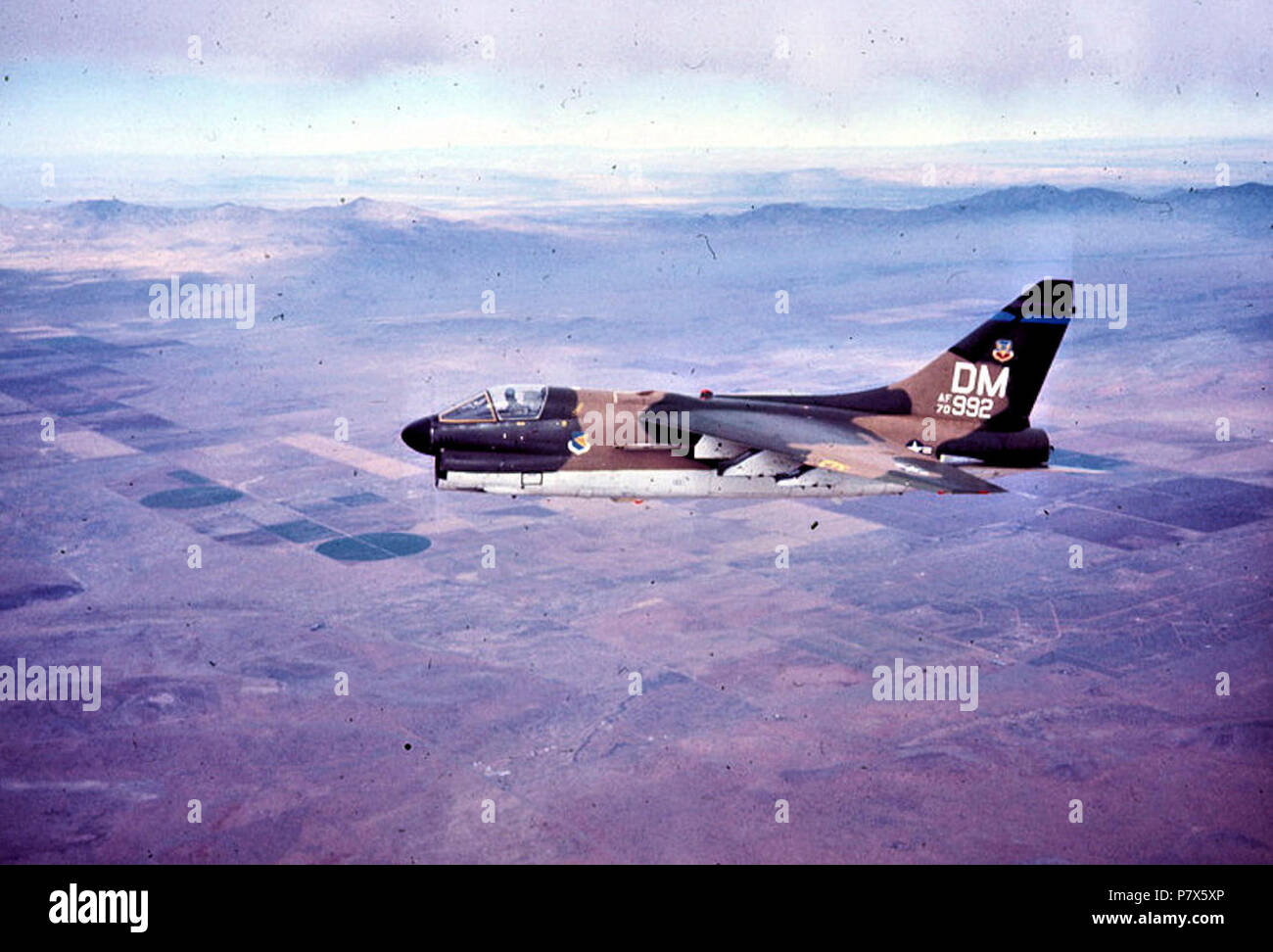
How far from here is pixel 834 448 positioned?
3073 centimetres

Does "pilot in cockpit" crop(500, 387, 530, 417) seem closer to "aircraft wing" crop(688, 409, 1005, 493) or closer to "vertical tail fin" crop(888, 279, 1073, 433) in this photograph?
"aircraft wing" crop(688, 409, 1005, 493)

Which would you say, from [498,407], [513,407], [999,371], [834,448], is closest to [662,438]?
[513,407]

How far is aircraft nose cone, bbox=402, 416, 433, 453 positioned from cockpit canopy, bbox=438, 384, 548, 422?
0.42 metres

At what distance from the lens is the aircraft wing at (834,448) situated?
91.7 feet

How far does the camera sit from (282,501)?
72.6 meters

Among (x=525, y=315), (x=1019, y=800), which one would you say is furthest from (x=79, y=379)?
(x=1019, y=800)

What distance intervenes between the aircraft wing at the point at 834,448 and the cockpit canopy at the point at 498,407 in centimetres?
441

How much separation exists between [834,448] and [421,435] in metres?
11.1

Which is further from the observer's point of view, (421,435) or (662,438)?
(662,438)

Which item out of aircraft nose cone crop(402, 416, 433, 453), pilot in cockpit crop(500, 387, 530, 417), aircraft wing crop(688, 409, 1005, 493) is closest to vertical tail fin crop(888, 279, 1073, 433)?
aircraft wing crop(688, 409, 1005, 493)

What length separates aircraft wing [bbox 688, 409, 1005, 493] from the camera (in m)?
27.9

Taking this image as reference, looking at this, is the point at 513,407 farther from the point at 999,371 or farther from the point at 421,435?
the point at 999,371

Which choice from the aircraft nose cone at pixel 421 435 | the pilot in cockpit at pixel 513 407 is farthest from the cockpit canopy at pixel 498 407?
the aircraft nose cone at pixel 421 435

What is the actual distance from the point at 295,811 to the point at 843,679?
850 inches
